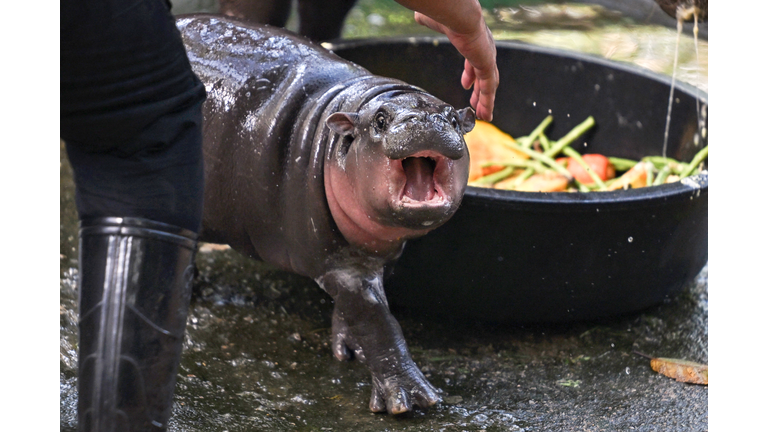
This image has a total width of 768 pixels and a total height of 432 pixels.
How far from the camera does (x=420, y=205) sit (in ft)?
4.98

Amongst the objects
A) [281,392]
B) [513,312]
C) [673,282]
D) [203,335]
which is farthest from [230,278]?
[673,282]

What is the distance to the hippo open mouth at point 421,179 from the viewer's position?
1.54 metres

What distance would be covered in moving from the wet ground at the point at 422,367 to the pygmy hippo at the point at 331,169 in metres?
0.10

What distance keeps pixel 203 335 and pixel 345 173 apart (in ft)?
2.35

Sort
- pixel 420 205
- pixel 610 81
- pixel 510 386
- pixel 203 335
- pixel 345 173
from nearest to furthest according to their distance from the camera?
pixel 420 205, pixel 345 173, pixel 510 386, pixel 203 335, pixel 610 81

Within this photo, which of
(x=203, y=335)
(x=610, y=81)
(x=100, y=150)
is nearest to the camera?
(x=100, y=150)

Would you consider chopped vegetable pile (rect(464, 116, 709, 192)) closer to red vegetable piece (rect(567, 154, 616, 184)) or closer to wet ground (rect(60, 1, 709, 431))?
red vegetable piece (rect(567, 154, 616, 184))

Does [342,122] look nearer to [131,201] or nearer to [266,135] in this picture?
[266,135]

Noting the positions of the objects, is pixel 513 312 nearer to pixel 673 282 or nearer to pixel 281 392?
pixel 673 282

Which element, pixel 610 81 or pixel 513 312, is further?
pixel 610 81

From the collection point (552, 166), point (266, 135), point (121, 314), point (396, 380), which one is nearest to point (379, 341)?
point (396, 380)

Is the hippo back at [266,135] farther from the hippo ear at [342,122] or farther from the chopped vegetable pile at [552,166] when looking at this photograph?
the chopped vegetable pile at [552,166]

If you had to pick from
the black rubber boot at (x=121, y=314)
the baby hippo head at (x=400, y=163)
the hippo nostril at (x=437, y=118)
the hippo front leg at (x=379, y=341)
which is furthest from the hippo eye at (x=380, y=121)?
the black rubber boot at (x=121, y=314)

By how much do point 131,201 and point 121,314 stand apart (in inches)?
6.1
